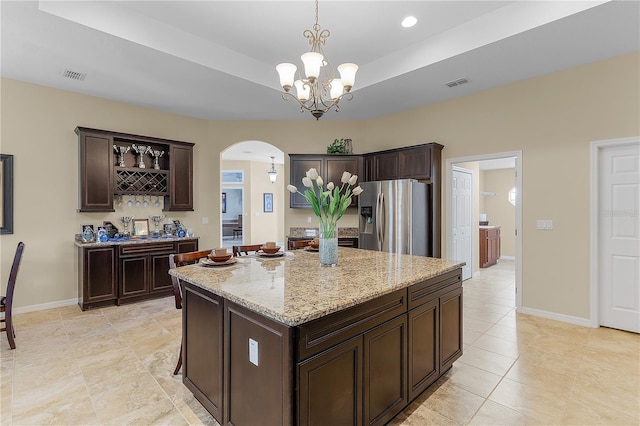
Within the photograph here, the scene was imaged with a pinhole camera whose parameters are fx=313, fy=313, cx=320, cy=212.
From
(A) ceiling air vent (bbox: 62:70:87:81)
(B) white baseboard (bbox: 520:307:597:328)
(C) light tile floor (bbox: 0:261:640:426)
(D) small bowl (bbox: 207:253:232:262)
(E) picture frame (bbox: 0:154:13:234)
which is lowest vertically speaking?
(C) light tile floor (bbox: 0:261:640:426)

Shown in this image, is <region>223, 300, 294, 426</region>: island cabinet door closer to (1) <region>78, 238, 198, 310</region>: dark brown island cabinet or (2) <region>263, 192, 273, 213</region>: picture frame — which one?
(1) <region>78, 238, 198, 310</region>: dark brown island cabinet

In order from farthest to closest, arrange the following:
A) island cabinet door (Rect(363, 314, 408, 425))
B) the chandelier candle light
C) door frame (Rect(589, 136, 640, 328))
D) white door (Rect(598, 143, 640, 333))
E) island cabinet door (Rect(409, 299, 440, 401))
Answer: door frame (Rect(589, 136, 640, 328)), white door (Rect(598, 143, 640, 333)), the chandelier candle light, island cabinet door (Rect(409, 299, 440, 401)), island cabinet door (Rect(363, 314, 408, 425))

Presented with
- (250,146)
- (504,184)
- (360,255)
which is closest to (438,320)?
(360,255)

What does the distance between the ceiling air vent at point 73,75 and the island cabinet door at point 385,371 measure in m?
4.54

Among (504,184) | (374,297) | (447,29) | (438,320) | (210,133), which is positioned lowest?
(438,320)

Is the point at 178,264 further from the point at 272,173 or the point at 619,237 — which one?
the point at 272,173

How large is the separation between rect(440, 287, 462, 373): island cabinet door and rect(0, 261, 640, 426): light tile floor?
0.59ft

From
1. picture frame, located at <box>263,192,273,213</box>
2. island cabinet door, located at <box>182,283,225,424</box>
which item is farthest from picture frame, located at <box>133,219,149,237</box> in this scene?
picture frame, located at <box>263,192,273,213</box>

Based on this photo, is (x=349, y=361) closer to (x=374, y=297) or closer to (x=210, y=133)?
(x=374, y=297)

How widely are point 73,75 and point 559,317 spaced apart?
6.65 m

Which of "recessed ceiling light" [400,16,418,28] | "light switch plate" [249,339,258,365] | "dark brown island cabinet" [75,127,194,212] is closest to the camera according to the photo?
"light switch plate" [249,339,258,365]

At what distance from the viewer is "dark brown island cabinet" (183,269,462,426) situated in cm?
137

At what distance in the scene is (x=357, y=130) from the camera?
5.94m

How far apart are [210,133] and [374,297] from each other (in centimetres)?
517
